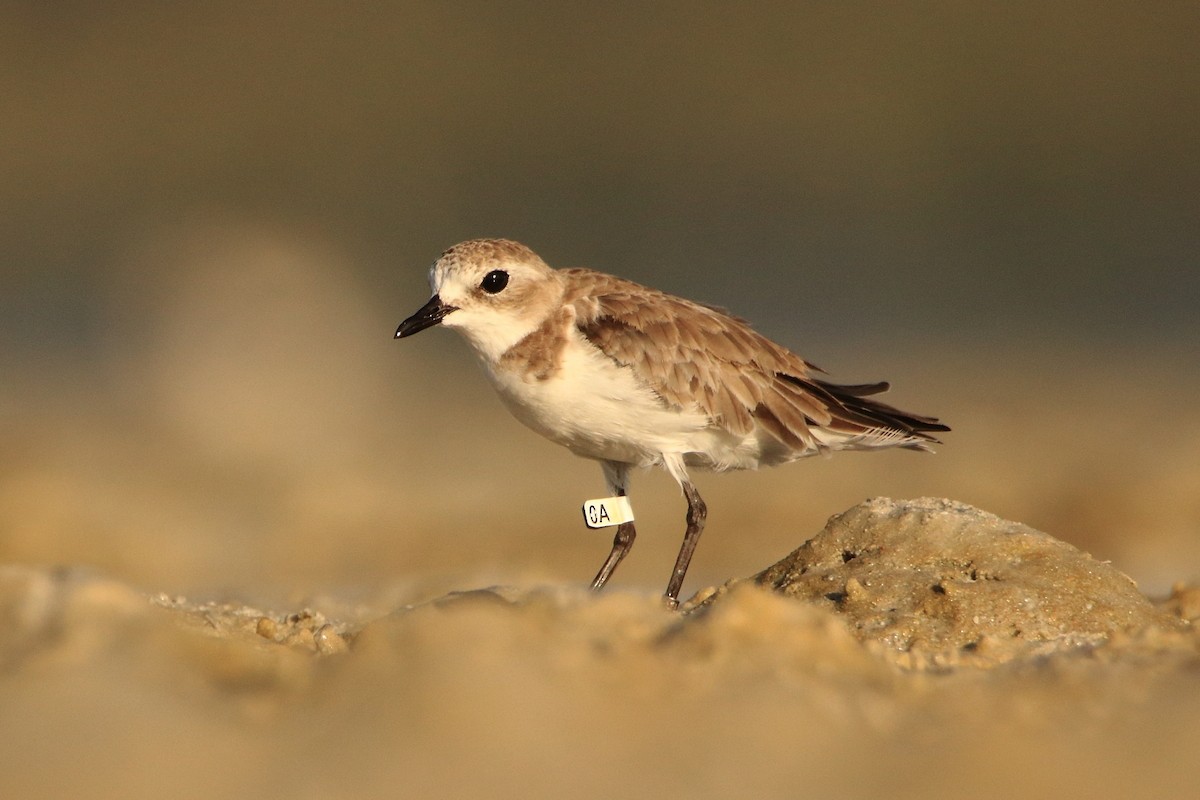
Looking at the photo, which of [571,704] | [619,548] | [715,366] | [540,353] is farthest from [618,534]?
[571,704]

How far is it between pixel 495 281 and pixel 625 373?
2.28 feet

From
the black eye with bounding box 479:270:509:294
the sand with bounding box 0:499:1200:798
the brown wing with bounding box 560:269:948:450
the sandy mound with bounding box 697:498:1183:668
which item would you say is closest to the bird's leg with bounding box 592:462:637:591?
the brown wing with bounding box 560:269:948:450

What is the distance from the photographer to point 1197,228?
25.9m

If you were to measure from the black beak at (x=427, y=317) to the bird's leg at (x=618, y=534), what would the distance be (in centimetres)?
114

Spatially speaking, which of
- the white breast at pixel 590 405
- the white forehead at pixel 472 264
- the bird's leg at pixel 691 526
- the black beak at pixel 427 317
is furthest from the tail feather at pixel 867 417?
the black beak at pixel 427 317

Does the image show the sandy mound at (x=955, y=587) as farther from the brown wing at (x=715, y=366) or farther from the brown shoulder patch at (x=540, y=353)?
the brown shoulder patch at (x=540, y=353)

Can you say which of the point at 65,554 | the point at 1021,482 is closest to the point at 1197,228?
the point at 1021,482

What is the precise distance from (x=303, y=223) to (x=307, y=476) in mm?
9732

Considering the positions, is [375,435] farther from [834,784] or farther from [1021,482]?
[834,784]

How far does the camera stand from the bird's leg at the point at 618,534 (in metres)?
7.52

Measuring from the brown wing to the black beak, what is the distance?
569mm

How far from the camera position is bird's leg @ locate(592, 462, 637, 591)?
24.7 feet

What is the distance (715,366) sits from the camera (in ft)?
24.5

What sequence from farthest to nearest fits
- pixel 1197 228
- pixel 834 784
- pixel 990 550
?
pixel 1197 228, pixel 990 550, pixel 834 784
